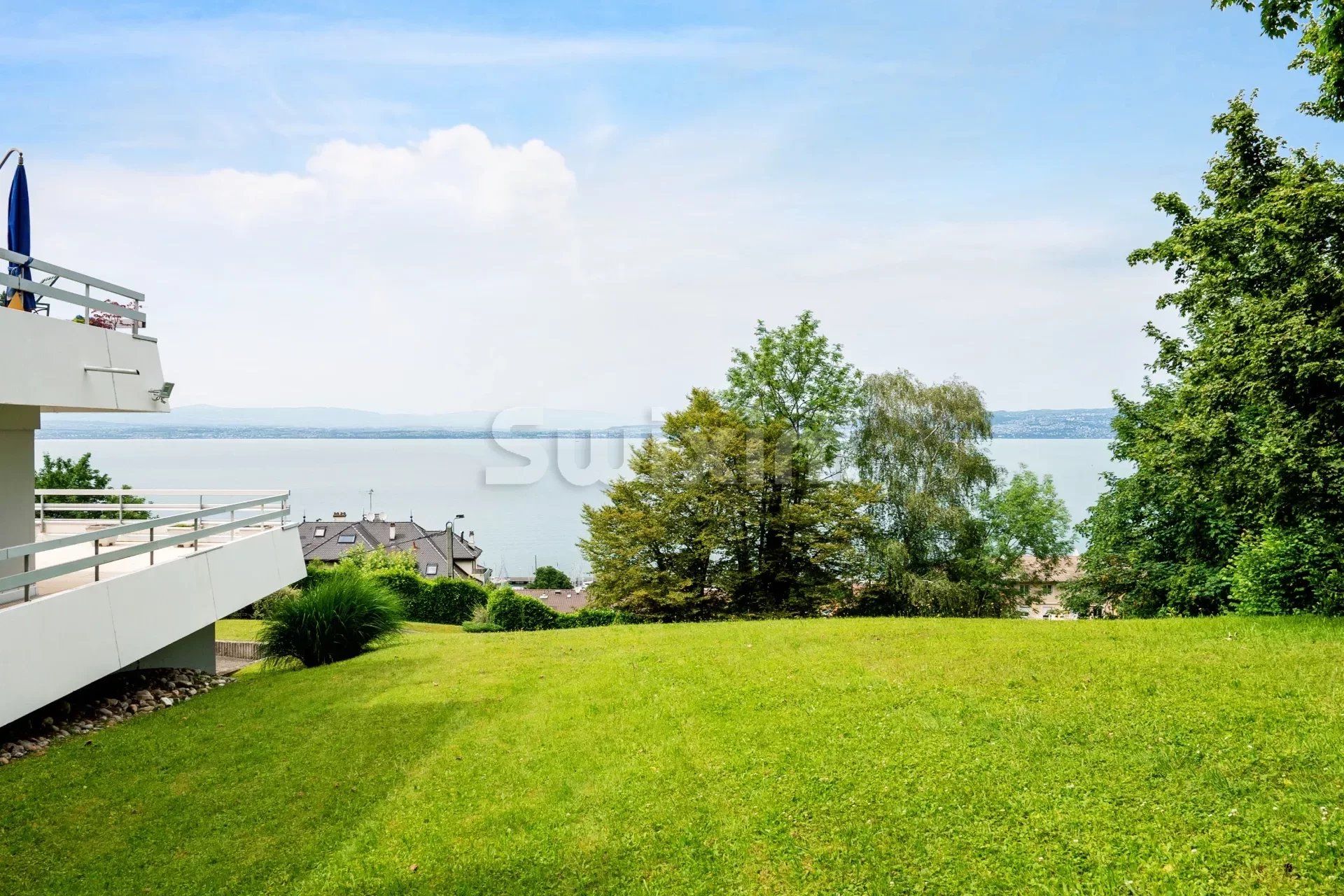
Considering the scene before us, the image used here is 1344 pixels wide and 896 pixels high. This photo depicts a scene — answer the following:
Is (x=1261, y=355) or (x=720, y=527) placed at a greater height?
(x=1261, y=355)

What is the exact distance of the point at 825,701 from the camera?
883cm

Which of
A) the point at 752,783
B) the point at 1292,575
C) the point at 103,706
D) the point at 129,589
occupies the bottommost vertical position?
the point at 103,706

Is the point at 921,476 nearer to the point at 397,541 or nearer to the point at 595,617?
the point at 595,617

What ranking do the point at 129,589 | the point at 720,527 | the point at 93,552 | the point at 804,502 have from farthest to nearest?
the point at 720,527 < the point at 804,502 < the point at 93,552 < the point at 129,589

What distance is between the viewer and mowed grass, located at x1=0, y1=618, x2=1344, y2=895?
5.53 metres

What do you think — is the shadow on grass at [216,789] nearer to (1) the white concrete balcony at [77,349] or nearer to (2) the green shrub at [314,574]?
(1) the white concrete balcony at [77,349]

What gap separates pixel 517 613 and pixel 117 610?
17031 millimetres

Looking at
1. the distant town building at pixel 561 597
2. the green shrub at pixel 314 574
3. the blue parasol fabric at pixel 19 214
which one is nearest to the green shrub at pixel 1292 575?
the blue parasol fabric at pixel 19 214

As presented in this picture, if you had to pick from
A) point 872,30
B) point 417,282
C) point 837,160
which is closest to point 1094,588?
point 872,30

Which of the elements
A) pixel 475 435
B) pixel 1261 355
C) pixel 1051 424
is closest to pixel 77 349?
pixel 1261 355

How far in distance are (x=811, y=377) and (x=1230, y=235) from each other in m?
19.3

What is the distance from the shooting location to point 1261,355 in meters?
11.3

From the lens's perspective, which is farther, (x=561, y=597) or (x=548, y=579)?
(x=548, y=579)

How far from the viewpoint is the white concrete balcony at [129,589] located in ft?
23.3
